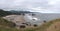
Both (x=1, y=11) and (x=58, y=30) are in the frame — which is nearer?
(x=58, y=30)

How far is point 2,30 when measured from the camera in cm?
2142

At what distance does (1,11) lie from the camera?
221 feet

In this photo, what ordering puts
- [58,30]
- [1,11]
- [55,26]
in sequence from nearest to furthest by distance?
[58,30] < [55,26] < [1,11]

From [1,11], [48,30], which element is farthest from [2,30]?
[1,11]

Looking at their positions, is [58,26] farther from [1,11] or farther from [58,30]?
[1,11]

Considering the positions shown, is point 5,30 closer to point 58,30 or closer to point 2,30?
point 2,30

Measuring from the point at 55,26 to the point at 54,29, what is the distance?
2.58ft

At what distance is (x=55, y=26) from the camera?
69.9ft

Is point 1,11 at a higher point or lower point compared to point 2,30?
lower

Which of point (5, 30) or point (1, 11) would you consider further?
point (1, 11)

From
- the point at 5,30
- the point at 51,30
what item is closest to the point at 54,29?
the point at 51,30

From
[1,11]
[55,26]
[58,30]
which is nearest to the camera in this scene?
[58,30]

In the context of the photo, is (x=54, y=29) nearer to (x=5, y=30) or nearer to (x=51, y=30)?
(x=51, y=30)

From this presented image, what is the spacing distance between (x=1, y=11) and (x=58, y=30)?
162 ft
